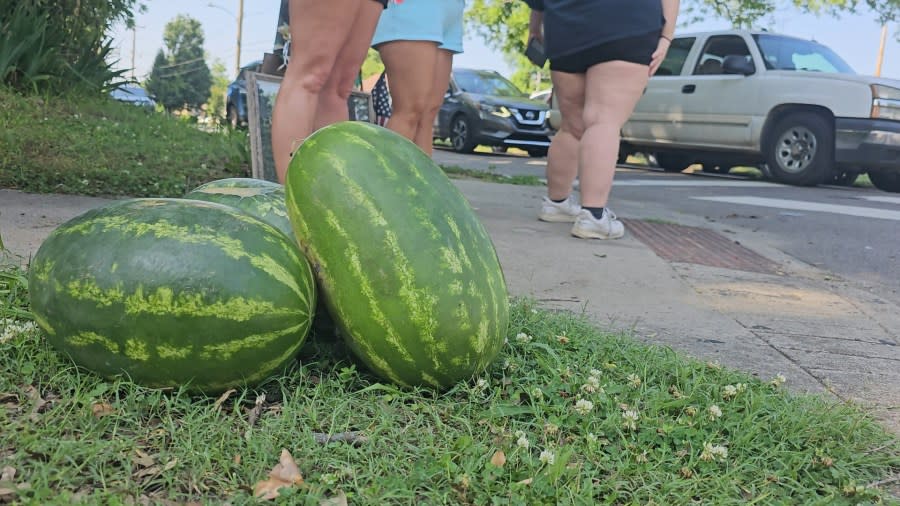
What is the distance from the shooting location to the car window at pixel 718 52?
1045 cm

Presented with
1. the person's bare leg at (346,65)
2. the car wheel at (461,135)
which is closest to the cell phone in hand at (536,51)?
the person's bare leg at (346,65)

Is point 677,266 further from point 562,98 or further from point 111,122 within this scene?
point 111,122

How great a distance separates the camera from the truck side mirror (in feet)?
32.4

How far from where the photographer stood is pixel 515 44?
2989 centimetres

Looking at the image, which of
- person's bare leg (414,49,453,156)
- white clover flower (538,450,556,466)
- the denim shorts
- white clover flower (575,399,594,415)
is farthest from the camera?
person's bare leg (414,49,453,156)

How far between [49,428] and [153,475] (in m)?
0.26

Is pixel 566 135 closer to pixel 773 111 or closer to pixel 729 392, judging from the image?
pixel 729 392

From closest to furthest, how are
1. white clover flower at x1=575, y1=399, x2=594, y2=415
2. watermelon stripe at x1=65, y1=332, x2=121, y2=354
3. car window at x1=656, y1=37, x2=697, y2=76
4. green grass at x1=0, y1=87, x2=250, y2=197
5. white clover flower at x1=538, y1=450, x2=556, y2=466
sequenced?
1. white clover flower at x1=538, y1=450, x2=556, y2=466
2. watermelon stripe at x1=65, y1=332, x2=121, y2=354
3. white clover flower at x1=575, y1=399, x2=594, y2=415
4. green grass at x1=0, y1=87, x2=250, y2=197
5. car window at x1=656, y1=37, x2=697, y2=76

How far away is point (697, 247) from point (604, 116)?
3.12ft

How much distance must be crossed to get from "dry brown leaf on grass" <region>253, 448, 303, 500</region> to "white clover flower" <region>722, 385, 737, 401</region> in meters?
Answer: 1.06

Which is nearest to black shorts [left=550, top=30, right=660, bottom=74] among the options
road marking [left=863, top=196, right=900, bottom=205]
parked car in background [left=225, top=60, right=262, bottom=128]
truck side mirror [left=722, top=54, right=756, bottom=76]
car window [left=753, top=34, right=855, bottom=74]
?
road marking [left=863, top=196, right=900, bottom=205]

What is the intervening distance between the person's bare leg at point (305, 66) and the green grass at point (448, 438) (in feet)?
3.96

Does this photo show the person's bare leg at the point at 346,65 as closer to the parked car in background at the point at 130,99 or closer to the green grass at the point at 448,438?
the green grass at the point at 448,438

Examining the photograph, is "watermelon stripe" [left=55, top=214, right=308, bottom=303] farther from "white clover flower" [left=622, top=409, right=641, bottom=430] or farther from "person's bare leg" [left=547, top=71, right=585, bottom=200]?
"person's bare leg" [left=547, top=71, right=585, bottom=200]
